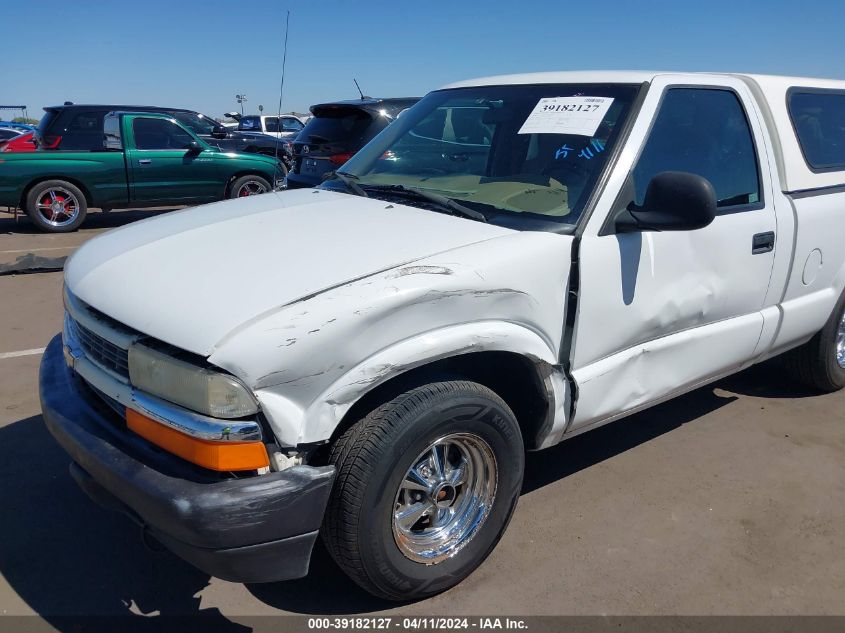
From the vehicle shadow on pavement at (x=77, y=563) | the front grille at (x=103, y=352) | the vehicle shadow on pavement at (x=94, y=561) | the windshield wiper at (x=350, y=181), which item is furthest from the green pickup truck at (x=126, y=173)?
the front grille at (x=103, y=352)

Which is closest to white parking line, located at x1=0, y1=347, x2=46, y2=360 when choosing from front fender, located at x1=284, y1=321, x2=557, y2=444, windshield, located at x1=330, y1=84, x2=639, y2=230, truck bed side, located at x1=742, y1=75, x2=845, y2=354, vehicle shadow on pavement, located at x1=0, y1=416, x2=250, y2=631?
vehicle shadow on pavement, located at x1=0, y1=416, x2=250, y2=631

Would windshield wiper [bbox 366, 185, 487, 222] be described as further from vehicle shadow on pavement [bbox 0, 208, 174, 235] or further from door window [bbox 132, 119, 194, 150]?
vehicle shadow on pavement [bbox 0, 208, 174, 235]

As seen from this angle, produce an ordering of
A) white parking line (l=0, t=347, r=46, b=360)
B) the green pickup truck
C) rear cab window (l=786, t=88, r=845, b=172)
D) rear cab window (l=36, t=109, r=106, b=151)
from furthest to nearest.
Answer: rear cab window (l=36, t=109, r=106, b=151)
the green pickup truck
white parking line (l=0, t=347, r=46, b=360)
rear cab window (l=786, t=88, r=845, b=172)

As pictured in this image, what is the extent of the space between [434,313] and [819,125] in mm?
2987

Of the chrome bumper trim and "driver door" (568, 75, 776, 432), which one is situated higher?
"driver door" (568, 75, 776, 432)

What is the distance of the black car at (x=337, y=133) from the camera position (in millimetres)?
7816

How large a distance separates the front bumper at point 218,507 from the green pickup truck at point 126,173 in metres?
7.78

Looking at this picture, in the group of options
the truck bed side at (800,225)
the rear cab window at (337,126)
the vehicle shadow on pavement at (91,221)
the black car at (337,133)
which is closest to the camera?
the truck bed side at (800,225)

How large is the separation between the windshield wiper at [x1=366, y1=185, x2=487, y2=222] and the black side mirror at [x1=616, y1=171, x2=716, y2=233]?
65cm

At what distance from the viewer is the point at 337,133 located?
8.00 meters

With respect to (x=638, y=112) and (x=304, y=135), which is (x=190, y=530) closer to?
(x=638, y=112)

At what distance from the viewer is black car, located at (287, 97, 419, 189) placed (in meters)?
7.82

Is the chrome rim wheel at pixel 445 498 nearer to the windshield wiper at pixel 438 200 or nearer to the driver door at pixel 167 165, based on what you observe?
the windshield wiper at pixel 438 200

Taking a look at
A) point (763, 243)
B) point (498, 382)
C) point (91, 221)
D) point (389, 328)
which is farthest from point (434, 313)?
point (91, 221)
